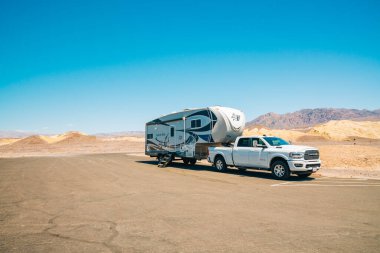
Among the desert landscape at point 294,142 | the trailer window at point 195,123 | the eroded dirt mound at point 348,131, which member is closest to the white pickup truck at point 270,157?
the trailer window at point 195,123

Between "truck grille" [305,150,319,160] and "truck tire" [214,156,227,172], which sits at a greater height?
"truck grille" [305,150,319,160]

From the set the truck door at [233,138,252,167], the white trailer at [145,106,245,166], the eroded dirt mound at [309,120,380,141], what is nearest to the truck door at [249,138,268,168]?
the truck door at [233,138,252,167]

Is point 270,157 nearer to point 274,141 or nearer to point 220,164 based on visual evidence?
point 274,141

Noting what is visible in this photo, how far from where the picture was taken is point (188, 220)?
668cm

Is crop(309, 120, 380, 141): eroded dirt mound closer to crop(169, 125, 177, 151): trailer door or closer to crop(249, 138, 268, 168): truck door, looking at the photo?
crop(169, 125, 177, 151): trailer door

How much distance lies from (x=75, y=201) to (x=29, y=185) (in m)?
4.63

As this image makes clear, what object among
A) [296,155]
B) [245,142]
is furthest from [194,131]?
[296,155]

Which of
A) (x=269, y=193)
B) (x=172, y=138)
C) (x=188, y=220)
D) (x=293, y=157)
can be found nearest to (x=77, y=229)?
(x=188, y=220)

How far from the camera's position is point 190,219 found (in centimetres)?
676

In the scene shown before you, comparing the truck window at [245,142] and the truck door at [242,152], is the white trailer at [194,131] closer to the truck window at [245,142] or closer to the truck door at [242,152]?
the truck window at [245,142]

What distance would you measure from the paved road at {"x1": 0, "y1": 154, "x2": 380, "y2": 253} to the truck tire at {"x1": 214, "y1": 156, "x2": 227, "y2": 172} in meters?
6.21

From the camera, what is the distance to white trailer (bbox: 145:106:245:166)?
A: 60.0ft

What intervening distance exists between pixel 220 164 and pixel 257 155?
304 cm

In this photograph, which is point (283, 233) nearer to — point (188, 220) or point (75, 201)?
point (188, 220)
